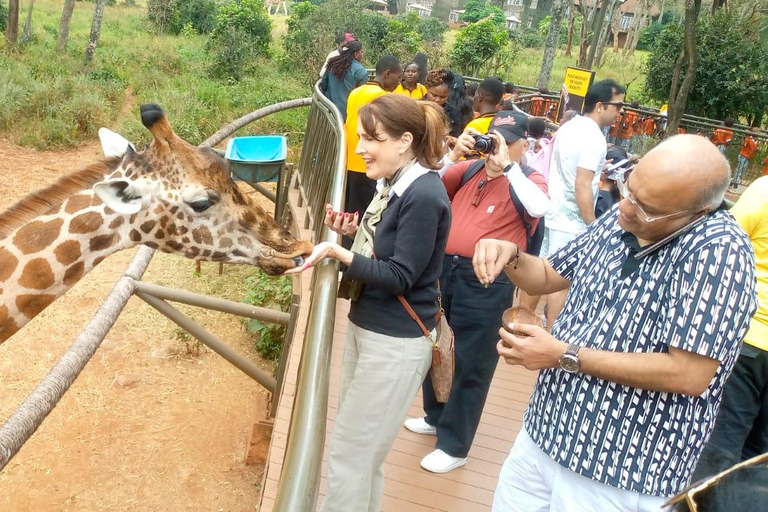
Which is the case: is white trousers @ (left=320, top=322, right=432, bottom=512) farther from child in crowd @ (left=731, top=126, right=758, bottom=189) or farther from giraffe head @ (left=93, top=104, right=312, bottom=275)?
child in crowd @ (left=731, top=126, right=758, bottom=189)

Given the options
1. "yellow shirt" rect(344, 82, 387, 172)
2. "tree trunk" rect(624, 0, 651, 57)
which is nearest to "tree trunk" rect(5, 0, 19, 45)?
"yellow shirt" rect(344, 82, 387, 172)

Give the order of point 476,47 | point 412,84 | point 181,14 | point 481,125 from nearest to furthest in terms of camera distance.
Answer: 1. point 481,125
2. point 412,84
3. point 476,47
4. point 181,14

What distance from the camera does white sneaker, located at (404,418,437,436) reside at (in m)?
3.73

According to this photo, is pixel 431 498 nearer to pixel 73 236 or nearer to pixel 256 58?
pixel 73 236

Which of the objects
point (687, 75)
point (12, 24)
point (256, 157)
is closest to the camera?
point (256, 157)

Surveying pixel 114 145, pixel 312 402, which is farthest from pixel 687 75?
pixel 312 402

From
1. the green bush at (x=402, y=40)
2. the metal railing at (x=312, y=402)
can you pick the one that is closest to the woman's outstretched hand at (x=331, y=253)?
the metal railing at (x=312, y=402)

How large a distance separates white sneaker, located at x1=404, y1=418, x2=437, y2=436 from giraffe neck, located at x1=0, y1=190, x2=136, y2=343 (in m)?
1.87

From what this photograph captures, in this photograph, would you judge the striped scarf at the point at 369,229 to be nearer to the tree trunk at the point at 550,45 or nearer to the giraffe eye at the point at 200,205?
the giraffe eye at the point at 200,205

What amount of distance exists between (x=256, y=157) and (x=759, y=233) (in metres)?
6.61

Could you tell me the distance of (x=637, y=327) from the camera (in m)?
1.85

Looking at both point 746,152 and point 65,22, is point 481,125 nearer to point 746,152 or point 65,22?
point 746,152

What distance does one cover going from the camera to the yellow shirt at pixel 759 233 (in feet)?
9.48

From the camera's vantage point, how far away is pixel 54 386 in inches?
133
